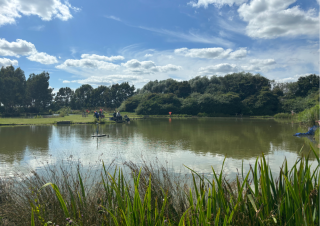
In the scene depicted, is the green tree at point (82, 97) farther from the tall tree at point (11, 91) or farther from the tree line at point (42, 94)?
the tall tree at point (11, 91)

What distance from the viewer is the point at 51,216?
2730 millimetres

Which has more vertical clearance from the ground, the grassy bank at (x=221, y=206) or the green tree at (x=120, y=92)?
the green tree at (x=120, y=92)

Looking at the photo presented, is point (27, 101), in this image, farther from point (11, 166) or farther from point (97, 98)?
point (11, 166)

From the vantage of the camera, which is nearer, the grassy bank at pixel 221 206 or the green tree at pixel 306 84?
the grassy bank at pixel 221 206

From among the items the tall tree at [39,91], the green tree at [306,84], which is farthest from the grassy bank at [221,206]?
the green tree at [306,84]

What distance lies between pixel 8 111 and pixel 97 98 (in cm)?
2089

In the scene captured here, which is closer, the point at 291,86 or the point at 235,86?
the point at 291,86

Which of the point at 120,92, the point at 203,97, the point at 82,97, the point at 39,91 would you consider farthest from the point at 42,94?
the point at 203,97

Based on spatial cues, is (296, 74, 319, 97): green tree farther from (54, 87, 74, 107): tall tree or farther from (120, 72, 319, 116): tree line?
(54, 87, 74, 107): tall tree

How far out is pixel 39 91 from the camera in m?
43.8

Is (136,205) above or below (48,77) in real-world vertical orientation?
below

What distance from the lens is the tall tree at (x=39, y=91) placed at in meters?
43.2

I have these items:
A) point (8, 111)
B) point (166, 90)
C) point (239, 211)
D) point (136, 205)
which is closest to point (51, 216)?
point (136, 205)

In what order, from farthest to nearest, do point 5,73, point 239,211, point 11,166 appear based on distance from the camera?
point 5,73 → point 11,166 → point 239,211
